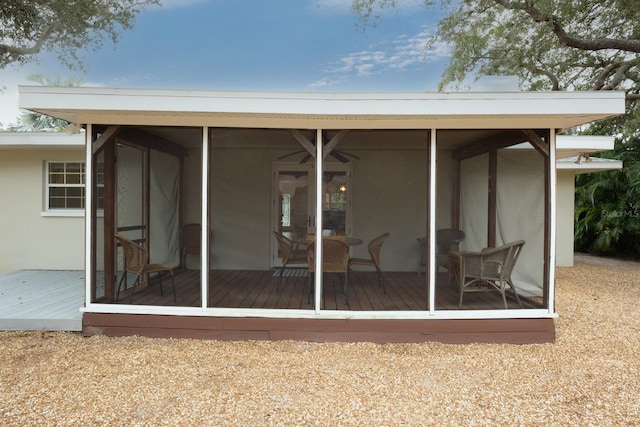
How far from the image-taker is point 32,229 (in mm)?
7039

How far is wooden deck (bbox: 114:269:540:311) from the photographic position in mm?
4383

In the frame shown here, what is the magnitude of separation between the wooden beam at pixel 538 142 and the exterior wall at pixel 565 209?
5746mm

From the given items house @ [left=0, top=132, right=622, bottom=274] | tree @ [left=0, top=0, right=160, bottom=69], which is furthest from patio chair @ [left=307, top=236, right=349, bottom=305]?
tree @ [left=0, top=0, right=160, bottom=69]

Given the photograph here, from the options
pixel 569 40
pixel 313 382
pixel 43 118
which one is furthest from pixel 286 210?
pixel 43 118

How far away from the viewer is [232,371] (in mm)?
3254

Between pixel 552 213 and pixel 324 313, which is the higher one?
pixel 552 213

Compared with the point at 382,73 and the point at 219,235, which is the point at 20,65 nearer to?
the point at 219,235

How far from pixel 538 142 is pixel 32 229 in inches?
311

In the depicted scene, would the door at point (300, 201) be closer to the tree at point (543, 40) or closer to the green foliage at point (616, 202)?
the tree at point (543, 40)

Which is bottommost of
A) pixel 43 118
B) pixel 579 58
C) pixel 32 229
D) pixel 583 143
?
pixel 32 229

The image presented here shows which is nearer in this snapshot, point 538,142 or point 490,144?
point 538,142

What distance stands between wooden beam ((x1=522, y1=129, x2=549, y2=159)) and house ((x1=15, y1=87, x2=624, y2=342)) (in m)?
0.01

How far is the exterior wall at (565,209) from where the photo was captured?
8.89 meters

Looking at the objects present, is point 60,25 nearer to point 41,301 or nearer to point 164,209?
point 164,209
